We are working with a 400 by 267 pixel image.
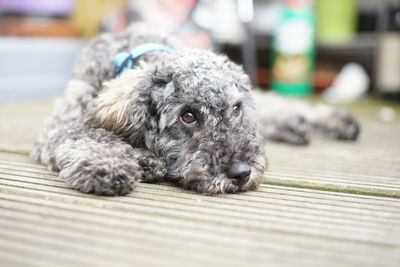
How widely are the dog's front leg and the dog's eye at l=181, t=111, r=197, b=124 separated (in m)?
0.31

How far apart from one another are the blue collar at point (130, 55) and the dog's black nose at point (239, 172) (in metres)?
1.17

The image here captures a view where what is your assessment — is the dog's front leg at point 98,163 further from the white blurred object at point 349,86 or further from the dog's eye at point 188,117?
the white blurred object at point 349,86

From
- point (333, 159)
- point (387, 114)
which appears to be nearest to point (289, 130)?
point (333, 159)

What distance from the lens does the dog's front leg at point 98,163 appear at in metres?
2.23

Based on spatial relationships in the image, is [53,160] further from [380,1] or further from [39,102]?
[380,1]

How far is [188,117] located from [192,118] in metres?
0.02

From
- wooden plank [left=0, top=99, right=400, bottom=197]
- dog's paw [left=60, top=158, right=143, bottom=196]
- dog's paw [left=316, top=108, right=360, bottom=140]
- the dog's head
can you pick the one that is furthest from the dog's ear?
dog's paw [left=316, top=108, right=360, bottom=140]

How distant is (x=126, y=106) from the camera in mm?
2684

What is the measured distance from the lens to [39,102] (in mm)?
6301

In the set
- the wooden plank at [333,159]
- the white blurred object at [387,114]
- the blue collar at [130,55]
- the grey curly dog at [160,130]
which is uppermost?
the blue collar at [130,55]

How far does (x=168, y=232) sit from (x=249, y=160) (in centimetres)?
72

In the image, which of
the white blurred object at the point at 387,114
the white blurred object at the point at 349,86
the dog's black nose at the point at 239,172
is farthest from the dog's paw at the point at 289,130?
the white blurred object at the point at 349,86

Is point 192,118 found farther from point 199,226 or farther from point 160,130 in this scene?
point 199,226

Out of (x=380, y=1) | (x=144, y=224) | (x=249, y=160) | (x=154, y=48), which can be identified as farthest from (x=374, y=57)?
(x=144, y=224)
